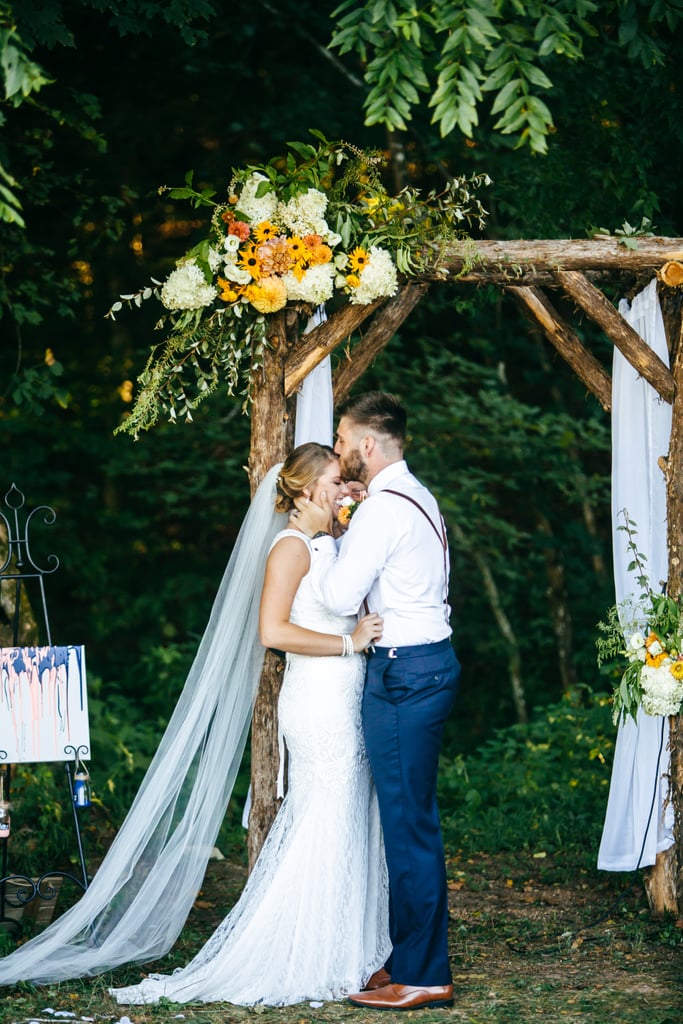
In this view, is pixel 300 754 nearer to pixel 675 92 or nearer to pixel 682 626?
pixel 682 626

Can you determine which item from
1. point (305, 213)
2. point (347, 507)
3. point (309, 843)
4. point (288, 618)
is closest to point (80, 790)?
point (309, 843)

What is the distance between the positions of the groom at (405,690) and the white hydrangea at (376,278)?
679 mm

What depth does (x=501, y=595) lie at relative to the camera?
28.9ft

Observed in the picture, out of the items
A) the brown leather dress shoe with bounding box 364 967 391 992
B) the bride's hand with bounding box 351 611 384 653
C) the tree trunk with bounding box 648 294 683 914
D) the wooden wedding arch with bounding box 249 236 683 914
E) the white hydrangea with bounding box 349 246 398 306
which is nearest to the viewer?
the bride's hand with bounding box 351 611 384 653

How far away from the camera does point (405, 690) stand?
3.89 m

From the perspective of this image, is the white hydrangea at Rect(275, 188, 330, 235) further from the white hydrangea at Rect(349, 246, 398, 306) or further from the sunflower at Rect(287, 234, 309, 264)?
Result: the white hydrangea at Rect(349, 246, 398, 306)

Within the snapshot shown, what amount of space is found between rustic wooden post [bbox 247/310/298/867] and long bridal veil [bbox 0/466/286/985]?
0.18 meters

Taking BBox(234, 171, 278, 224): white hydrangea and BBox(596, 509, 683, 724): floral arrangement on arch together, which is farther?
BBox(596, 509, 683, 724): floral arrangement on arch

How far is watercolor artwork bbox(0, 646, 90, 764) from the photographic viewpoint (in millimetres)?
4480

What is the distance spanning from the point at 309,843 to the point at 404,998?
0.61 meters

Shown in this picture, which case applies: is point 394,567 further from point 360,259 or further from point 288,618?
point 360,259

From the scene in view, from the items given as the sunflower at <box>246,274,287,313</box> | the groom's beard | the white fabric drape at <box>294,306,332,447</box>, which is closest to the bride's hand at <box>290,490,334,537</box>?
the groom's beard

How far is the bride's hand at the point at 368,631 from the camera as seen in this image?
12.8 ft

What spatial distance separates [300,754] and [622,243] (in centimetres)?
249
